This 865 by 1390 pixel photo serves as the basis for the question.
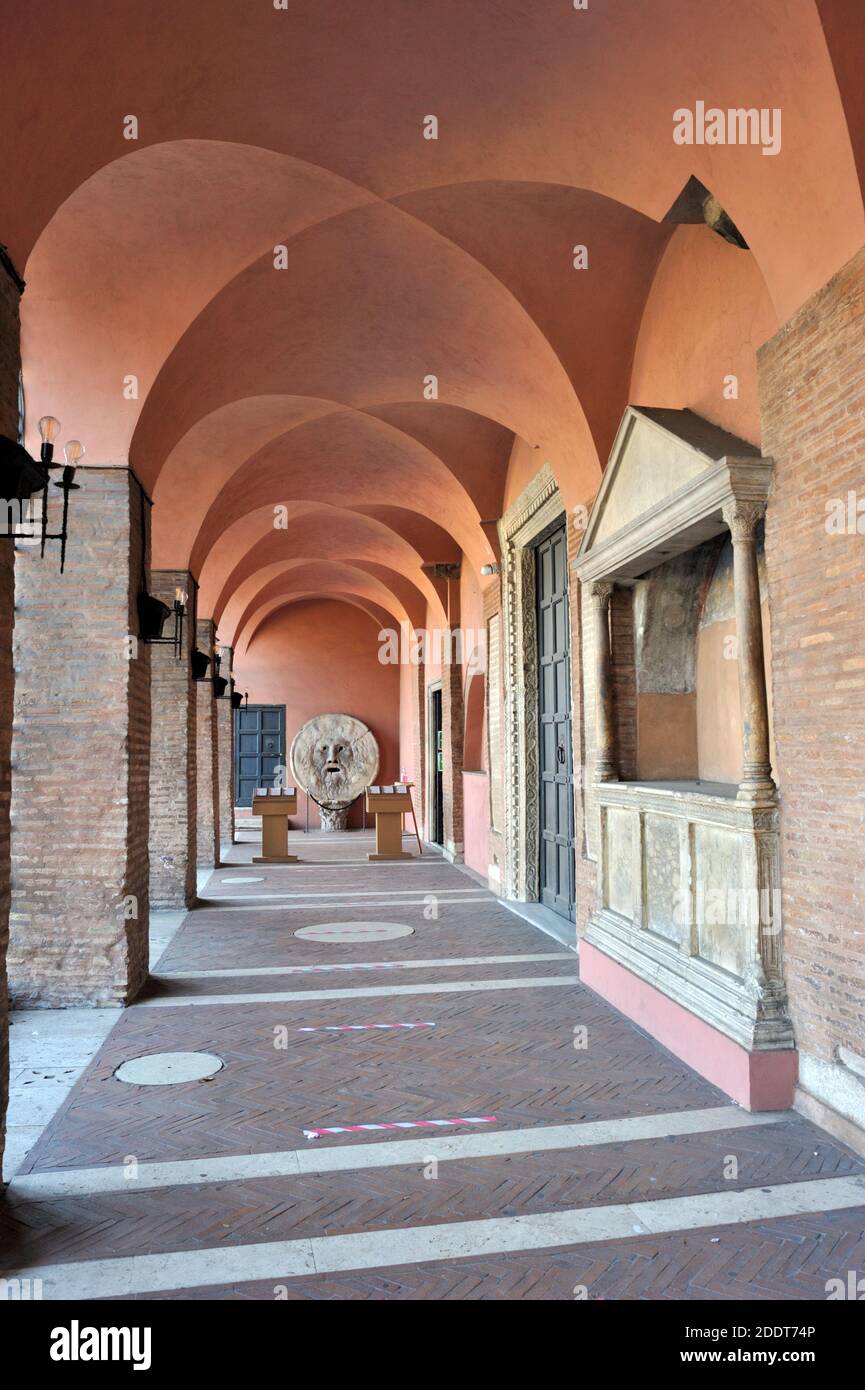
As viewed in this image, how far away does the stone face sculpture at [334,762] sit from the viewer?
839 inches

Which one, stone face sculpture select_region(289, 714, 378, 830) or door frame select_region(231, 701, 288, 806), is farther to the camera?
door frame select_region(231, 701, 288, 806)

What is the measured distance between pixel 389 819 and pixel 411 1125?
10.8 m

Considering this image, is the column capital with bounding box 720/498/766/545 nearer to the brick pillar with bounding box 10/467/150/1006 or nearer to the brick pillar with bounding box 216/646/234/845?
the brick pillar with bounding box 10/467/150/1006

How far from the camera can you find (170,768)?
10.0 metres

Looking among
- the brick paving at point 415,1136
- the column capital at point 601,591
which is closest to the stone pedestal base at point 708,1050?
the brick paving at point 415,1136

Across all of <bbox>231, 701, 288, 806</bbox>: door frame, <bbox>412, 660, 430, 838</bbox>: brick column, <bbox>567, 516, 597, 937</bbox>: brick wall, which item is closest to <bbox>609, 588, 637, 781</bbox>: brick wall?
<bbox>567, 516, 597, 937</bbox>: brick wall

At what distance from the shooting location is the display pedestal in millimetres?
14422

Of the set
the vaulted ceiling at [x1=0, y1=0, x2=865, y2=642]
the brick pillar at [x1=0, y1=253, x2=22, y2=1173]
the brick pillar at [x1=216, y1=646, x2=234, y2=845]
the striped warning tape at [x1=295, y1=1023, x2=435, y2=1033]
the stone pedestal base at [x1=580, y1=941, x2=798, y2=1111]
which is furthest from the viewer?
the brick pillar at [x1=216, y1=646, x2=234, y2=845]

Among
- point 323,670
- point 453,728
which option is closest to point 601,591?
point 453,728

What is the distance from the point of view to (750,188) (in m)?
4.34

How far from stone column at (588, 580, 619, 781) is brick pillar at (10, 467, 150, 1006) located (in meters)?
3.33
